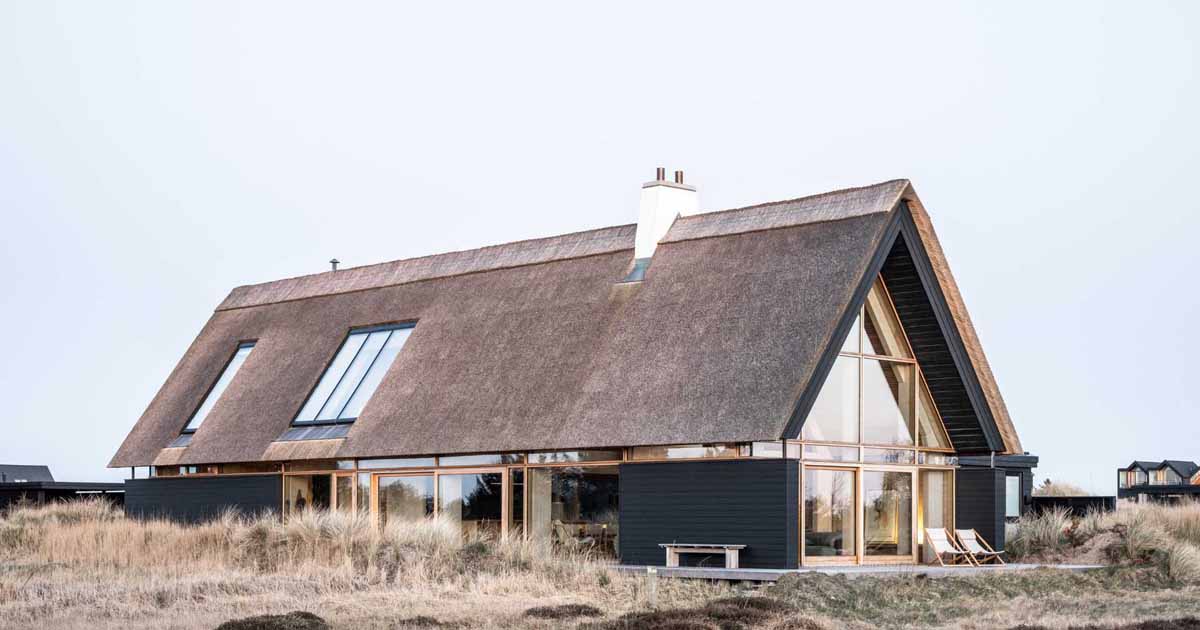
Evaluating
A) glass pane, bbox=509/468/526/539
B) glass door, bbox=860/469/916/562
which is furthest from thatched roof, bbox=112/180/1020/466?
glass door, bbox=860/469/916/562

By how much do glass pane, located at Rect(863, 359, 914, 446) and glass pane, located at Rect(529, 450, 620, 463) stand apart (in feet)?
10.6

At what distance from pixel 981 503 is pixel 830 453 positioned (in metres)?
3.43

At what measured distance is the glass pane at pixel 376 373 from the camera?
21672mm

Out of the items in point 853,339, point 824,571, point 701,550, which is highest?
point 853,339

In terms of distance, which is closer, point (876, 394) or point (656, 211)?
point (876, 394)

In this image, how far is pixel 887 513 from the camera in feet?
61.3

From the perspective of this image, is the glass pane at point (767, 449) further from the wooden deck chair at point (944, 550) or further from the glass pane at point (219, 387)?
the glass pane at point (219, 387)

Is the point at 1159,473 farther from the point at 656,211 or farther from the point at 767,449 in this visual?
the point at 767,449

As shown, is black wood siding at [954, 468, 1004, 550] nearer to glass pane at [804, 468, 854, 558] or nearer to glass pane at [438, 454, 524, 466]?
glass pane at [804, 468, 854, 558]

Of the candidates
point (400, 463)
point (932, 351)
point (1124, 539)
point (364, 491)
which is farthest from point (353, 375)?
point (1124, 539)

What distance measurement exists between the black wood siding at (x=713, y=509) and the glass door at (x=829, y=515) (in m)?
0.58

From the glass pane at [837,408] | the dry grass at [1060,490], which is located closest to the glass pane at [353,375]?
the glass pane at [837,408]

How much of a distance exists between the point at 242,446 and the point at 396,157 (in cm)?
702

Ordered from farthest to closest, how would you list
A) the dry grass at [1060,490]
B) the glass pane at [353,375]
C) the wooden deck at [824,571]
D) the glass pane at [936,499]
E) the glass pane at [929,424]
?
the dry grass at [1060,490] → the glass pane at [353,375] → the glass pane at [936,499] → the glass pane at [929,424] → the wooden deck at [824,571]
